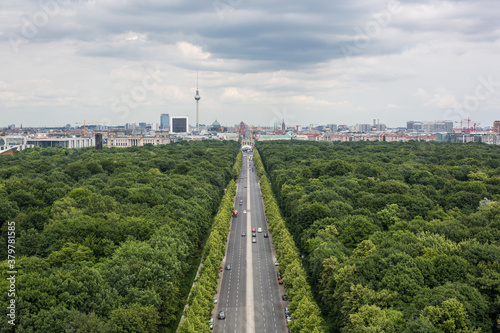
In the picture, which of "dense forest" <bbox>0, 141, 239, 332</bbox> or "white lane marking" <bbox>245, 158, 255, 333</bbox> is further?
"white lane marking" <bbox>245, 158, 255, 333</bbox>

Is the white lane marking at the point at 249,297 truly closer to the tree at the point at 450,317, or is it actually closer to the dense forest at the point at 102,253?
the dense forest at the point at 102,253

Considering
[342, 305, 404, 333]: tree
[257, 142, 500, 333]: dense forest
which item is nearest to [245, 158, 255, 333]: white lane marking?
[257, 142, 500, 333]: dense forest

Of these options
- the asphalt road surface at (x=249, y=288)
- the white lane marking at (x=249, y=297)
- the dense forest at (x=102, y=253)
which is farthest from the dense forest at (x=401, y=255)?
the dense forest at (x=102, y=253)

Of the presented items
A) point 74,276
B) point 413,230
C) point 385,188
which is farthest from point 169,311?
point 385,188

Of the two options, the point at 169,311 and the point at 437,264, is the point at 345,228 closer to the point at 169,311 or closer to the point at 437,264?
the point at 437,264

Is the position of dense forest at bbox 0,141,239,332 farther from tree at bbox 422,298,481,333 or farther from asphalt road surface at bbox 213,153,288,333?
tree at bbox 422,298,481,333

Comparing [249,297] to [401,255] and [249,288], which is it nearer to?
[249,288]
